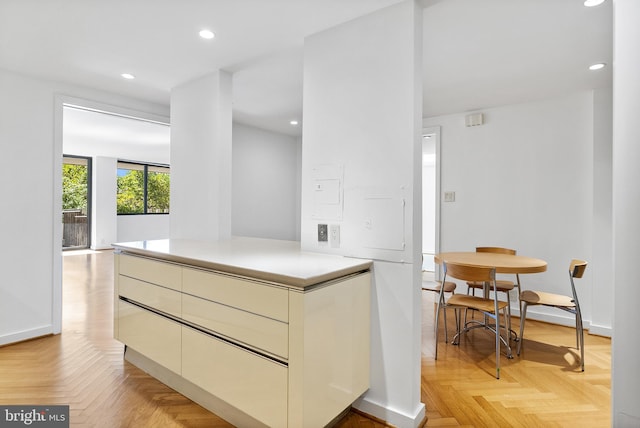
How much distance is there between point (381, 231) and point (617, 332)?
1.13 m

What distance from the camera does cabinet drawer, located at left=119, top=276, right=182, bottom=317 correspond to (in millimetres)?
2201

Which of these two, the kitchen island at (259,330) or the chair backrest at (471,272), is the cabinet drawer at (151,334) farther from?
the chair backrest at (471,272)

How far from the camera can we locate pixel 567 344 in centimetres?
322

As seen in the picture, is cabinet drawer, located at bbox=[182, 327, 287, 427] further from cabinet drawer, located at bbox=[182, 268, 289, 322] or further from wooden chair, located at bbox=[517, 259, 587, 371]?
wooden chair, located at bbox=[517, 259, 587, 371]

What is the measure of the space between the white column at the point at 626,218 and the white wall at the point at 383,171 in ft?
2.97

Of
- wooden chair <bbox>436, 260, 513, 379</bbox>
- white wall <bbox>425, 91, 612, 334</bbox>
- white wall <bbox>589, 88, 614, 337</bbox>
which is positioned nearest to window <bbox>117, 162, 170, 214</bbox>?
white wall <bbox>425, 91, 612, 334</bbox>

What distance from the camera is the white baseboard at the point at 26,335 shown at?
3031mm

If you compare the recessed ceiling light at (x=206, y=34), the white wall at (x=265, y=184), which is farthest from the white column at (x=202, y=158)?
the white wall at (x=265, y=184)

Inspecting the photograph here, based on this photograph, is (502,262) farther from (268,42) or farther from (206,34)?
(206,34)

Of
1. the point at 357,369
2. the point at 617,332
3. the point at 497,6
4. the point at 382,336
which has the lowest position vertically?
the point at 357,369

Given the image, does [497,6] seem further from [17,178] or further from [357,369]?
[17,178]

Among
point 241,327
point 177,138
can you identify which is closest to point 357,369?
point 241,327

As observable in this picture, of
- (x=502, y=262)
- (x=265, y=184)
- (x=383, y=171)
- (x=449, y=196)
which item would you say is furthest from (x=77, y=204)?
(x=502, y=262)

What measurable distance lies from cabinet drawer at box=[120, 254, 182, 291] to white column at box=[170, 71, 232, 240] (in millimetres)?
715
